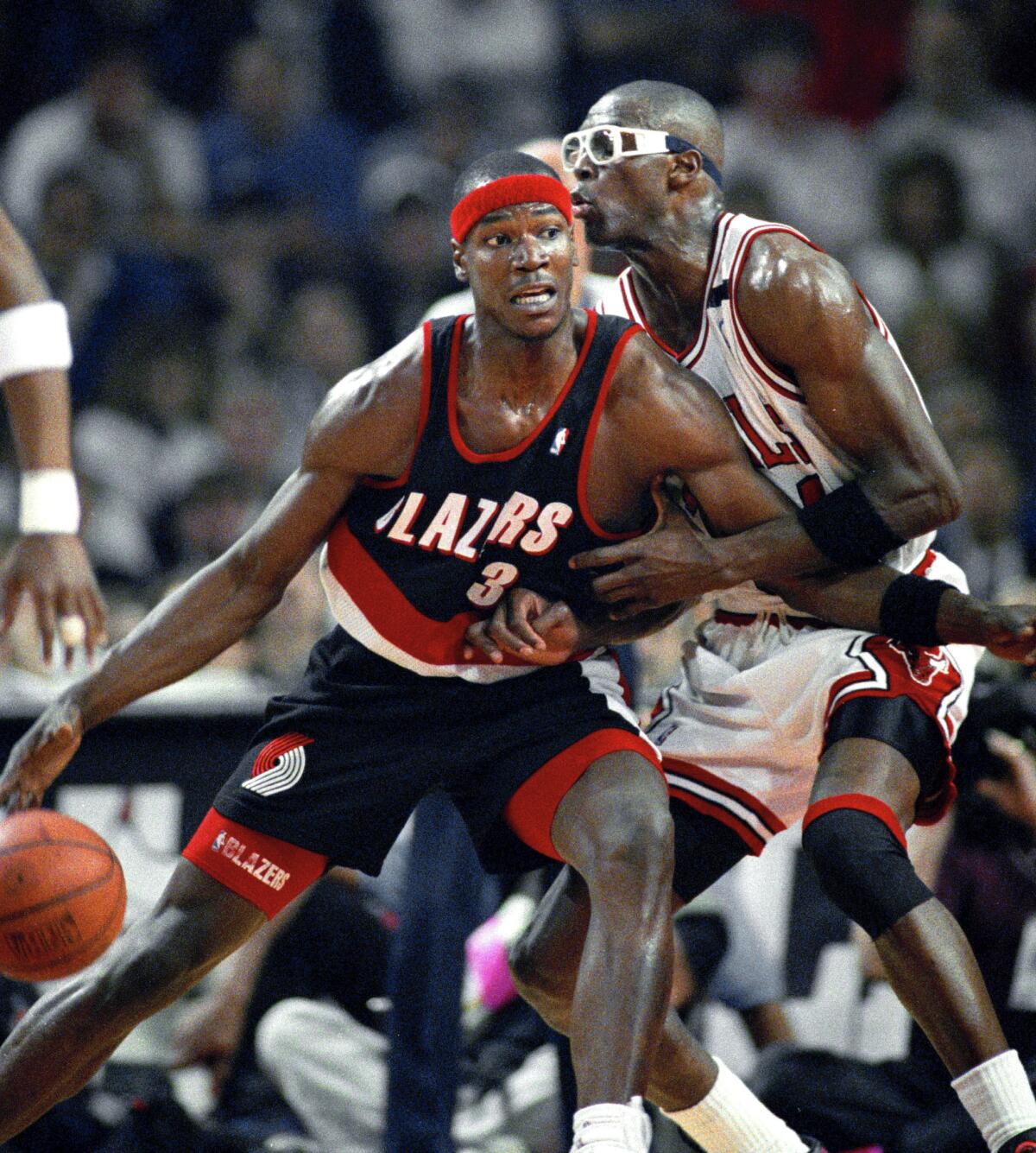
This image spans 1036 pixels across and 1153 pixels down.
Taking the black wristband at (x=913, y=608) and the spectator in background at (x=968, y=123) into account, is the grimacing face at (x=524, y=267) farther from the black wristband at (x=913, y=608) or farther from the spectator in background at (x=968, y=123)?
the spectator in background at (x=968, y=123)

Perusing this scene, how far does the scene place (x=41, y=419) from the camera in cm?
360

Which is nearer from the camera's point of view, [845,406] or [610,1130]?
[610,1130]

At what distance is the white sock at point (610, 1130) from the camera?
3078 millimetres

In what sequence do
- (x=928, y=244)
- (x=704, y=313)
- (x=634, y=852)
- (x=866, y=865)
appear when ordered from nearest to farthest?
1. (x=634, y=852)
2. (x=866, y=865)
3. (x=704, y=313)
4. (x=928, y=244)

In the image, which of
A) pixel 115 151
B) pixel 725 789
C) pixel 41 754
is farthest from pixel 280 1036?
pixel 115 151

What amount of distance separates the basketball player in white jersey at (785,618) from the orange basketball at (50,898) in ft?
2.86

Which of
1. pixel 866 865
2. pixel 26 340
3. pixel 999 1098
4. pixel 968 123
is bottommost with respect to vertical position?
pixel 999 1098

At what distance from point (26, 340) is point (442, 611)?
95 centimetres

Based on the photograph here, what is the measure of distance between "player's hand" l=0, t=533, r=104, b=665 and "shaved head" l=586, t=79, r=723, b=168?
59.5 inches

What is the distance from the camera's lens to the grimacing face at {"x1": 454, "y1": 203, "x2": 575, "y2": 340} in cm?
351

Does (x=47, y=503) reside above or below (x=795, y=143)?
above

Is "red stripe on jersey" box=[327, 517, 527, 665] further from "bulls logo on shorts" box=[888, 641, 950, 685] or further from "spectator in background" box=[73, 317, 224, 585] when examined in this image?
"spectator in background" box=[73, 317, 224, 585]

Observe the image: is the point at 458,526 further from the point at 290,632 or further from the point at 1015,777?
the point at 290,632

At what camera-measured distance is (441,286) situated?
8711 mm
